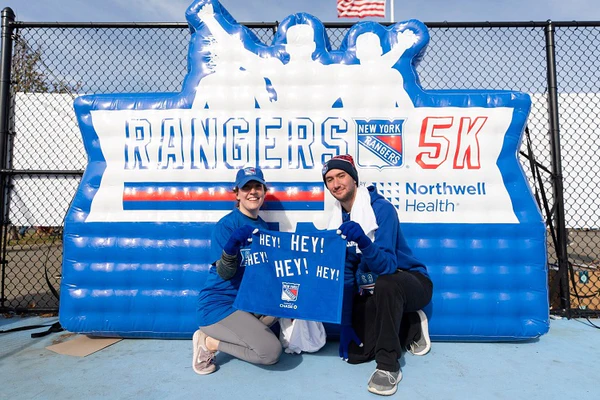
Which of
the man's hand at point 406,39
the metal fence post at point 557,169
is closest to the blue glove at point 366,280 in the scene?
the man's hand at point 406,39

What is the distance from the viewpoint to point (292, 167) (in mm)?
3041

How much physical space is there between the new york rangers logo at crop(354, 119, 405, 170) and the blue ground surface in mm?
1560

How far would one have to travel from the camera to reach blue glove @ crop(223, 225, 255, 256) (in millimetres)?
2242

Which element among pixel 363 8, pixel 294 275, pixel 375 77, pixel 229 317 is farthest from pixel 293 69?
pixel 363 8

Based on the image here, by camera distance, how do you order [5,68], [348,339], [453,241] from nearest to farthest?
[348,339] < [453,241] < [5,68]

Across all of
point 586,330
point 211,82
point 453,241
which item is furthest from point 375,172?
point 586,330

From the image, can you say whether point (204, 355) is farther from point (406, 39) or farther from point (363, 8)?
point (363, 8)

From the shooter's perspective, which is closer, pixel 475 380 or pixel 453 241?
pixel 475 380

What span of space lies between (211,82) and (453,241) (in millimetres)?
2495

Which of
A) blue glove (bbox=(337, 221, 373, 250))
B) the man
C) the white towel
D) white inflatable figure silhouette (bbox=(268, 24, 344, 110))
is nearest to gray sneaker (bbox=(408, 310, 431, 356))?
the man

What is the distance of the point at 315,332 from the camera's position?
2662 millimetres

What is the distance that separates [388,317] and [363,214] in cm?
68

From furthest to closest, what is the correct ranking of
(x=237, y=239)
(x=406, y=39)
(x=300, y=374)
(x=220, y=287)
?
(x=406, y=39) < (x=220, y=287) < (x=300, y=374) < (x=237, y=239)

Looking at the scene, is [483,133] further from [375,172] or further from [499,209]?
[375,172]
